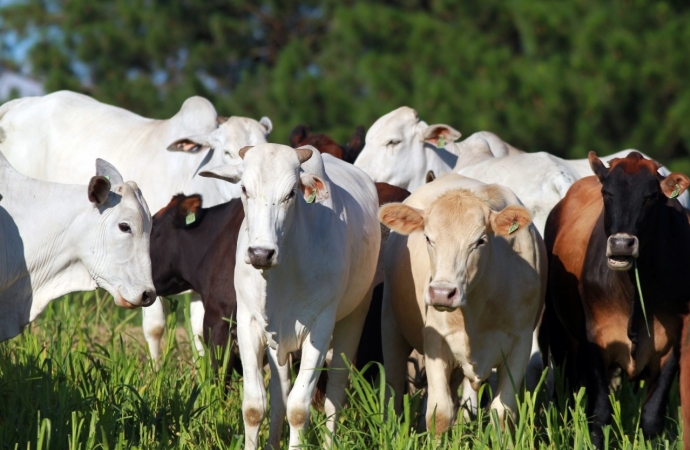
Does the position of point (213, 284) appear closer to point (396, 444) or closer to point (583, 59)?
point (396, 444)

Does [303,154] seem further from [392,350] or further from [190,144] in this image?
[190,144]

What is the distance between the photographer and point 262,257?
4988 mm

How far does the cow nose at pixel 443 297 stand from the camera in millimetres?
5195

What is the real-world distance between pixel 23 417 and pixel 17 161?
11.6 ft

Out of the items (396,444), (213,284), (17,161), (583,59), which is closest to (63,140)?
(17,161)

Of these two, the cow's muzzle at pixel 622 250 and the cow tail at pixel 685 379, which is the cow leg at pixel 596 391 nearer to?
the cow tail at pixel 685 379

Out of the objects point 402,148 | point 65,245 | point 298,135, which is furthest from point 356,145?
point 65,245

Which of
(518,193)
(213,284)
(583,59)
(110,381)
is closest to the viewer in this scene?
(110,381)

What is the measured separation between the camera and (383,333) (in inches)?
258

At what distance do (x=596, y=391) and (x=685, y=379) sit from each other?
507 mm

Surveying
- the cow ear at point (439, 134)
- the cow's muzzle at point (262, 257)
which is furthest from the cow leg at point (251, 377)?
the cow ear at point (439, 134)

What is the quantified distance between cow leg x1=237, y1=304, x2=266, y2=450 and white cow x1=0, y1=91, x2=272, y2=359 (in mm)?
2021

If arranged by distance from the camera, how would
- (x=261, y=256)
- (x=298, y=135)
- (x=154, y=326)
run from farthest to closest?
→ (x=298, y=135) < (x=154, y=326) < (x=261, y=256)

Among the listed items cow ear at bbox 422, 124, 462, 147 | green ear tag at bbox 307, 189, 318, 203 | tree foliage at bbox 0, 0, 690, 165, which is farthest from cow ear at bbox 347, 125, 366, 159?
tree foliage at bbox 0, 0, 690, 165
